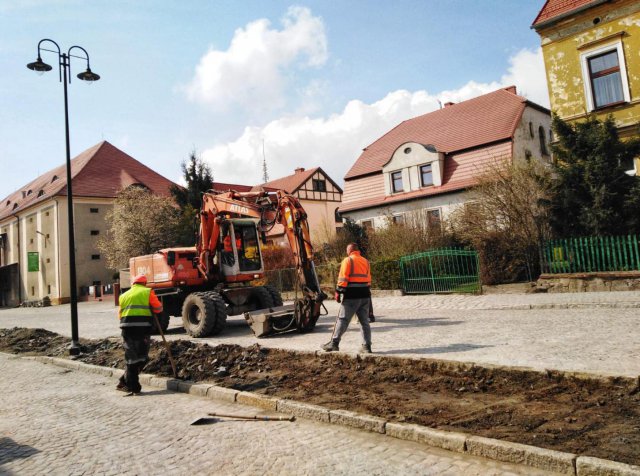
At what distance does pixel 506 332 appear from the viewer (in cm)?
961

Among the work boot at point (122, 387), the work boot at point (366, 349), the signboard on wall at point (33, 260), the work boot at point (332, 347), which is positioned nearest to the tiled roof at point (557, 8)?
the work boot at point (366, 349)

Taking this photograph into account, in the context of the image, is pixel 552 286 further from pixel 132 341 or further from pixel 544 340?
pixel 132 341

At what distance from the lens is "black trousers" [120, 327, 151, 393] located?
7809 mm

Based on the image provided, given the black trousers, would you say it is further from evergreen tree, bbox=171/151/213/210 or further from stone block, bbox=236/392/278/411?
evergreen tree, bbox=171/151/213/210

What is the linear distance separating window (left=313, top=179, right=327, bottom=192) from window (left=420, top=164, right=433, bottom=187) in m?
18.7

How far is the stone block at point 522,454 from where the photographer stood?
387 centimetres

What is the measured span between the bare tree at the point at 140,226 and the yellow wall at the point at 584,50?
25.9 m

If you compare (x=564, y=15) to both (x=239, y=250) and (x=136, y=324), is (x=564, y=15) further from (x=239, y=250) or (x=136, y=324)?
(x=136, y=324)

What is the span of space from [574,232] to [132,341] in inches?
530

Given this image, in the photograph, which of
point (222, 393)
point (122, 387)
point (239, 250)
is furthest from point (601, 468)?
point (239, 250)

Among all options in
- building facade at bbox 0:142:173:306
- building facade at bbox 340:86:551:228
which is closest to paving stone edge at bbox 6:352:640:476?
building facade at bbox 340:86:551:228

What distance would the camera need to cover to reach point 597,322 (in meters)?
10.0

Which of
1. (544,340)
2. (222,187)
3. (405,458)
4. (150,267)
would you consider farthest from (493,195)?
(222,187)

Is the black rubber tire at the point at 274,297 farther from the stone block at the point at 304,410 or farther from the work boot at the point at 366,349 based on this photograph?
the stone block at the point at 304,410
